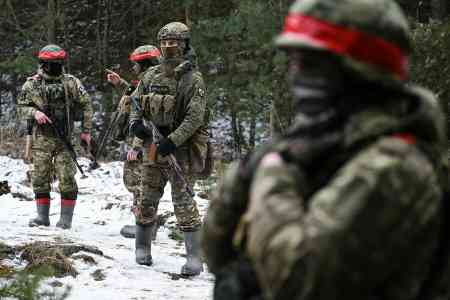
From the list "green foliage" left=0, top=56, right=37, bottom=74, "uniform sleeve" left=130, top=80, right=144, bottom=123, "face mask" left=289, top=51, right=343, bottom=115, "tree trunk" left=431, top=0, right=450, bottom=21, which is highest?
"tree trunk" left=431, top=0, right=450, bottom=21

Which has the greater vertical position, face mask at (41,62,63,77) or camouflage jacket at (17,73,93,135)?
face mask at (41,62,63,77)

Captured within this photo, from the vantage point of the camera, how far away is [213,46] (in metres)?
15.9

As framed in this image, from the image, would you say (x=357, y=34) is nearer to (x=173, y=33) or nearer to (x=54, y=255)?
(x=173, y=33)

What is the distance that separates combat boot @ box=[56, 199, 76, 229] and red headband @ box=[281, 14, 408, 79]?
27.0ft

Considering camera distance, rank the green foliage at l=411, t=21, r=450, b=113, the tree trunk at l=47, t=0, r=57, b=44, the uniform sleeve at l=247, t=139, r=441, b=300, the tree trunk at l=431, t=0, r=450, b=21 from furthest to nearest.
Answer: the tree trunk at l=47, t=0, r=57, b=44
the tree trunk at l=431, t=0, r=450, b=21
the green foliage at l=411, t=21, r=450, b=113
the uniform sleeve at l=247, t=139, r=441, b=300

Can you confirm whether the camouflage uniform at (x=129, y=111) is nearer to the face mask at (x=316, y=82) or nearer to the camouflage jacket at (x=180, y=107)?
the camouflage jacket at (x=180, y=107)

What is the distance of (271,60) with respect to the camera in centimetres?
1452

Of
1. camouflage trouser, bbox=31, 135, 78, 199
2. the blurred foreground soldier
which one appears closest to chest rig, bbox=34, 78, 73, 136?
camouflage trouser, bbox=31, 135, 78, 199

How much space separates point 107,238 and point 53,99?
184 centimetres

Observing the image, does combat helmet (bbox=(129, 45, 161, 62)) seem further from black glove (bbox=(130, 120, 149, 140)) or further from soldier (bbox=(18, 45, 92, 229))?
black glove (bbox=(130, 120, 149, 140))

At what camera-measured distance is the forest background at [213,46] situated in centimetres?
1294

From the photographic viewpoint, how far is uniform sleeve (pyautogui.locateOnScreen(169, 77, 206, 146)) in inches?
291

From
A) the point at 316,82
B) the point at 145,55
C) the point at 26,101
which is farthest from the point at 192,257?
the point at 316,82

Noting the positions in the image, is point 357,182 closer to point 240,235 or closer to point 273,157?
point 273,157
